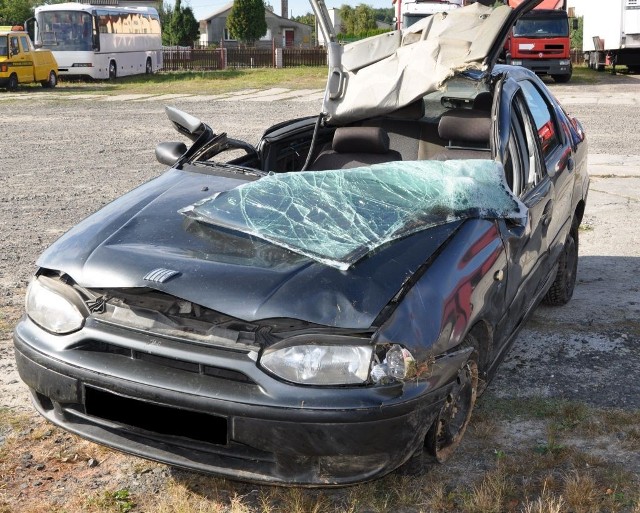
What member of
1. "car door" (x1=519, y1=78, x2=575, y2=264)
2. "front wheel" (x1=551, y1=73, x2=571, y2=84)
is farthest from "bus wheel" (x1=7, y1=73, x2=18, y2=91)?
"car door" (x1=519, y1=78, x2=575, y2=264)

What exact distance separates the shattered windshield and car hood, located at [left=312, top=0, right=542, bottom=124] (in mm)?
700

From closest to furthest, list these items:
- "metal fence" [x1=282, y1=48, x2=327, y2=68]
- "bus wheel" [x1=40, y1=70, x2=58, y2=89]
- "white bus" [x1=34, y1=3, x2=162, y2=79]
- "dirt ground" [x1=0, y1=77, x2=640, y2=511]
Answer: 1. "dirt ground" [x1=0, y1=77, x2=640, y2=511]
2. "bus wheel" [x1=40, y1=70, x2=58, y2=89]
3. "white bus" [x1=34, y1=3, x2=162, y2=79]
4. "metal fence" [x1=282, y1=48, x2=327, y2=68]

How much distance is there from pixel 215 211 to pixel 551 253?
78.4 inches

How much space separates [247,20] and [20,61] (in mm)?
37200

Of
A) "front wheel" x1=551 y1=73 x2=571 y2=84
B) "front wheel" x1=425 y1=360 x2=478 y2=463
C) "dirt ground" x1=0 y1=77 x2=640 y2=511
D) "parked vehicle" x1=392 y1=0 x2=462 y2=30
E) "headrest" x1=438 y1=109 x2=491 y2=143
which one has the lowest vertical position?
"dirt ground" x1=0 y1=77 x2=640 y2=511

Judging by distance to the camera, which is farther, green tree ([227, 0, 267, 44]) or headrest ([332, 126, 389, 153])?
green tree ([227, 0, 267, 44])

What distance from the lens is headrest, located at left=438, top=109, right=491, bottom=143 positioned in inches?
186

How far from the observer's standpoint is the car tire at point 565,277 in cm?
546

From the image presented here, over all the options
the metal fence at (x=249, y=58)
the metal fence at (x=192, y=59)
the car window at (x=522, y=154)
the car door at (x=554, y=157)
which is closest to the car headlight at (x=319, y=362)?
the car window at (x=522, y=154)

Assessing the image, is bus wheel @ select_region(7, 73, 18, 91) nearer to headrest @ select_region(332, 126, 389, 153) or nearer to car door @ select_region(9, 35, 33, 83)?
car door @ select_region(9, 35, 33, 83)

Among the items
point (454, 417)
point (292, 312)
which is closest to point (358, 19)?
point (454, 417)

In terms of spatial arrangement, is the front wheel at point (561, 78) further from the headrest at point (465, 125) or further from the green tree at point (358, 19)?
the green tree at point (358, 19)

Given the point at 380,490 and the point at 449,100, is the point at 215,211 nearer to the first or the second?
the point at 380,490

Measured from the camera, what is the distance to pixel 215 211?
12.1 ft
